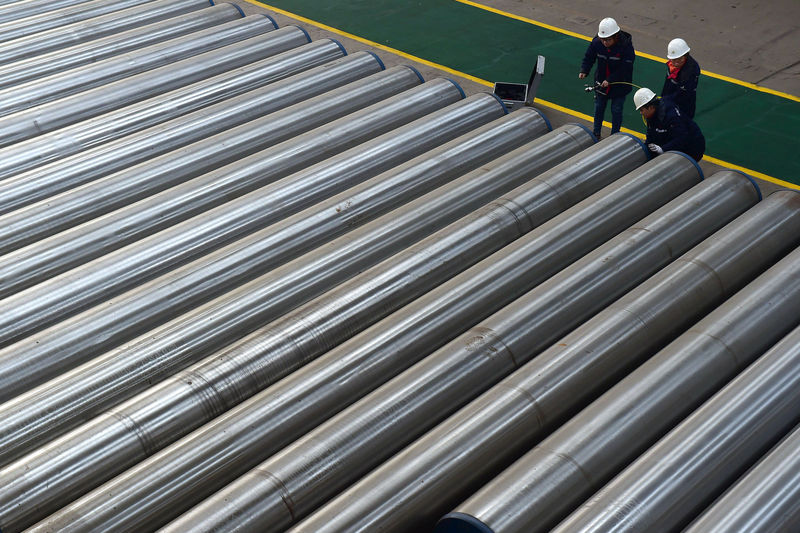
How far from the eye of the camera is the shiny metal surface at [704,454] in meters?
4.36

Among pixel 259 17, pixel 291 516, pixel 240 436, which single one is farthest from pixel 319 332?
pixel 259 17

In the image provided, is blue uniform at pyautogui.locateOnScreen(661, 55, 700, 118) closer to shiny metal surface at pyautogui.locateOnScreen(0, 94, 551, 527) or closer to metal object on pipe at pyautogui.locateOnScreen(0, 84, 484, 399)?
metal object on pipe at pyautogui.locateOnScreen(0, 84, 484, 399)

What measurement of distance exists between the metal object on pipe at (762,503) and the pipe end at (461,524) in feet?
3.70

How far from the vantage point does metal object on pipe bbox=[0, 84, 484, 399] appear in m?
6.09

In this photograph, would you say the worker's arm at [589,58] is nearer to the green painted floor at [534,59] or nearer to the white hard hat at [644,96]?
the green painted floor at [534,59]

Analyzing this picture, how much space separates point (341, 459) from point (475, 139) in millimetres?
4050

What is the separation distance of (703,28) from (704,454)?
1041 cm

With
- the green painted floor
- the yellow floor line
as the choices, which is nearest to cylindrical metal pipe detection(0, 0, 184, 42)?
the green painted floor

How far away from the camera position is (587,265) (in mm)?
6172

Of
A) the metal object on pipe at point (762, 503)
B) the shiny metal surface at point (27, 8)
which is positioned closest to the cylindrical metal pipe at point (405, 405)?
the metal object on pipe at point (762, 503)

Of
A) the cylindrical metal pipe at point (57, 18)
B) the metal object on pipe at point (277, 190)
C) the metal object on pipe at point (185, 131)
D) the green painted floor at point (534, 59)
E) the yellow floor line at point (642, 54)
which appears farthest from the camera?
the yellow floor line at point (642, 54)

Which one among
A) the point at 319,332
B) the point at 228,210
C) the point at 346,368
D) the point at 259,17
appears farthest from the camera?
the point at 259,17

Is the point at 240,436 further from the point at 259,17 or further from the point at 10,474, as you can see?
the point at 259,17

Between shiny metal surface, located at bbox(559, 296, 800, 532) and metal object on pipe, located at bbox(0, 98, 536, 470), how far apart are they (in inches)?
107
